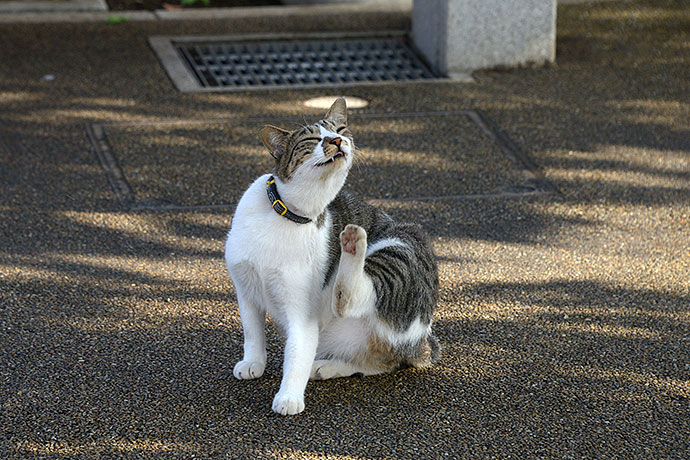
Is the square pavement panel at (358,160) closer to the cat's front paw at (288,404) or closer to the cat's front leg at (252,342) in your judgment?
the cat's front leg at (252,342)

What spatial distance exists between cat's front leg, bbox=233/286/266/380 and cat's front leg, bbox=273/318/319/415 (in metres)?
0.22

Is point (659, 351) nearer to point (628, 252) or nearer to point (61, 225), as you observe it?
point (628, 252)

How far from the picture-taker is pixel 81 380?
4.05 meters

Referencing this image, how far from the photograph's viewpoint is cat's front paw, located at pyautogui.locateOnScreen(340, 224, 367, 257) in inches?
137

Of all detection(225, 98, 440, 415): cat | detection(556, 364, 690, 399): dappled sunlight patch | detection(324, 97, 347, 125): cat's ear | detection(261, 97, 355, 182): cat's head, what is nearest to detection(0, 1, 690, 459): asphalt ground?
detection(556, 364, 690, 399): dappled sunlight patch

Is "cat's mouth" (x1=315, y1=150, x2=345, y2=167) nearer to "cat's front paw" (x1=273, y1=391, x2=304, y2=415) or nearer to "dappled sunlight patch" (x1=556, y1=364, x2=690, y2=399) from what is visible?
"cat's front paw" (x1=273, y1=391, x2=304, y2=415)

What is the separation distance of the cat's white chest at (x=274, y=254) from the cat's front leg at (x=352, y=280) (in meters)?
0.14

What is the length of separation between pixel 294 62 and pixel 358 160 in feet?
7.41

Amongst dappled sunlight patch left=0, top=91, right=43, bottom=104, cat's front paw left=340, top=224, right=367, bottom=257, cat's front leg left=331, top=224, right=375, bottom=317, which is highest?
cat's front paw left=340, top=224, right=367, bottom=257

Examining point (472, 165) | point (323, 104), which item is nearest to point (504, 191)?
point (472, 165)

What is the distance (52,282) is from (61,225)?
71 centimetres

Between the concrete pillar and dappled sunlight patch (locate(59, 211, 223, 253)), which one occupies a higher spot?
the concrete pillar

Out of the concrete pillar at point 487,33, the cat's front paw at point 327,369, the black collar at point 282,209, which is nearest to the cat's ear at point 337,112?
the black collar at point 282,209

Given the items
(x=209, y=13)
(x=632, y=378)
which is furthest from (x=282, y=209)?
(x=209, y=13)
